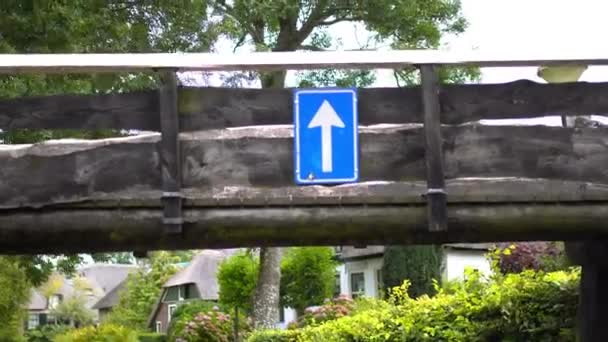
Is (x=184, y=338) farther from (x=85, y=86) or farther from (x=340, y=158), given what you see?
(x=340, y=158)

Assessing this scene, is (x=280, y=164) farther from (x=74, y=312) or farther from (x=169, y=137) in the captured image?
(x=74, y=312)

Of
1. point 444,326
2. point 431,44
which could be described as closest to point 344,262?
point 431,44

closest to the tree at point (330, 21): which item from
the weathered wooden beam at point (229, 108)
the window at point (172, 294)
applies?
the weathered wooden beam at point (229, 108)

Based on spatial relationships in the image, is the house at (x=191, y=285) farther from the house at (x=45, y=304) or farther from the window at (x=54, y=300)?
the window at (x=54, y=300)

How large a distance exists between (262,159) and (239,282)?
24.6 metres

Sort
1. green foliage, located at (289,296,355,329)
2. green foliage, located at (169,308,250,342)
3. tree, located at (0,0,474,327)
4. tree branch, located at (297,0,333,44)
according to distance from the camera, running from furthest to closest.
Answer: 1. green foliage, located at (169,308,250,342)
2. tree branch, located at (297,0,333,44)
3. green foliage, located at (289,296,355,329)
4. tree, located at (0,0,474,327)

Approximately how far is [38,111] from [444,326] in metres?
4.96

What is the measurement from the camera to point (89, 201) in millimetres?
6082

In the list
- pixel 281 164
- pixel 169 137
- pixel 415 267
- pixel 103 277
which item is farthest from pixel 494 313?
pixel 103 277

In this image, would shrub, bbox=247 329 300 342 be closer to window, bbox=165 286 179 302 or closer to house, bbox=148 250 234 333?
house, bbox=148 250 234 333

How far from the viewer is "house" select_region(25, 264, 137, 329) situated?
81.2m

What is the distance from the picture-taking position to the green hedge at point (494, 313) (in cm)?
832

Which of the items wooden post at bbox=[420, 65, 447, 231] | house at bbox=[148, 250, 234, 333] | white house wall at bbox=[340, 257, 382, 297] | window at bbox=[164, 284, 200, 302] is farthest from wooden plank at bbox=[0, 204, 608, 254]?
window at bbox=[164, 284, 200, 302]

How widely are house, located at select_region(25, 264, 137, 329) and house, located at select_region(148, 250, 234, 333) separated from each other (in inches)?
701
